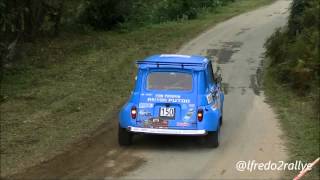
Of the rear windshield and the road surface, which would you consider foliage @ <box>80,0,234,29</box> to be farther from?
the rear windshield

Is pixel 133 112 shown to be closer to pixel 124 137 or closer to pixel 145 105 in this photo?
pixel 145 105

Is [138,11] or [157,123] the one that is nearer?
[157,123]

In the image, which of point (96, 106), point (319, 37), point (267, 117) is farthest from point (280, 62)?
point (96, 106)

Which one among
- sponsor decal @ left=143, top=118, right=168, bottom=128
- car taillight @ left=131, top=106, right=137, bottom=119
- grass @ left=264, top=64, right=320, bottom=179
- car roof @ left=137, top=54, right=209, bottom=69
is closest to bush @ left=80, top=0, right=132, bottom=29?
grass @ left=264, top=64, right=320, bottom=179

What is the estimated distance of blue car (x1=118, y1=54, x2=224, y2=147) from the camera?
509 inches

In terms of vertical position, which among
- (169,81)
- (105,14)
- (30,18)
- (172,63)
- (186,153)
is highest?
(105,14)

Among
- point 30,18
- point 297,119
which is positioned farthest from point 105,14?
point 297,119

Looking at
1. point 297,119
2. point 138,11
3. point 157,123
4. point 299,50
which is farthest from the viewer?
point 138,11

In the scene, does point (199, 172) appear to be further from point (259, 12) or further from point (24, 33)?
point (259, 12)

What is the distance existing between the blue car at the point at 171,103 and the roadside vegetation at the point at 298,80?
Answer: 1.97m

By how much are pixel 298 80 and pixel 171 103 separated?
7.88 m

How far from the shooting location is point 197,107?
13.0 m

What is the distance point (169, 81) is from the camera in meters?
13.4

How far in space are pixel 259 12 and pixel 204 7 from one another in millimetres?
3879
